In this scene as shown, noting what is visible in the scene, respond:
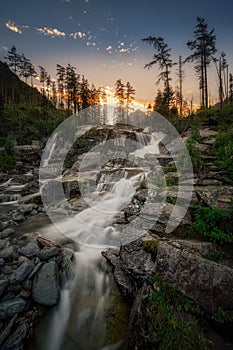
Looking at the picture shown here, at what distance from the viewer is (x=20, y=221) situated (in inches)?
331

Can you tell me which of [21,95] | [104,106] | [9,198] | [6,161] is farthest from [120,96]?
[9,198]

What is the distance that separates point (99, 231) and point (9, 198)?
879cm

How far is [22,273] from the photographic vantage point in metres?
4.45

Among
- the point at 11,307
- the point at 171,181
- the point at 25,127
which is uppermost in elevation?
the point at 25,127

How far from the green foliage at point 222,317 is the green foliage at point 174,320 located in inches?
9.1

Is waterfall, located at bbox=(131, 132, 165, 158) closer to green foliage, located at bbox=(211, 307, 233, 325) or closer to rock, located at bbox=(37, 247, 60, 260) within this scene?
rock, located at bbox=(37, 247, 60, 260)

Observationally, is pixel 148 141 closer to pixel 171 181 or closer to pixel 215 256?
pixel 171 181

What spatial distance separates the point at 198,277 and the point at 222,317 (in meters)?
0.63

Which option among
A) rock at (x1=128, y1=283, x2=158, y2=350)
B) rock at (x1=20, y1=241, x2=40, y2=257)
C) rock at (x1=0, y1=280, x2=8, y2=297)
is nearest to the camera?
rock at (x1=128, y1=283, x2=158, y2=350)

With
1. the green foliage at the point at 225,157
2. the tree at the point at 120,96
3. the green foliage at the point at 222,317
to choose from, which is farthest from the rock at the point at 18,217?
the tree at the point at 120,96

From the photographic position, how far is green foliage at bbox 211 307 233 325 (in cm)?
277

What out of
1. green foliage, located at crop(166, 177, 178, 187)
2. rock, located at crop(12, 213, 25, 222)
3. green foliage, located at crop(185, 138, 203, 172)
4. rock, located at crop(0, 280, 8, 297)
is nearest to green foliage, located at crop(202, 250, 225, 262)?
green foliage, located at crop(166, 177, 178, 187)

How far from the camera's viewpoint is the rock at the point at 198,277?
2.98 metres

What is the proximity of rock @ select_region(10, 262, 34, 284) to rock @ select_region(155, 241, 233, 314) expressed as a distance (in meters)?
3.41
